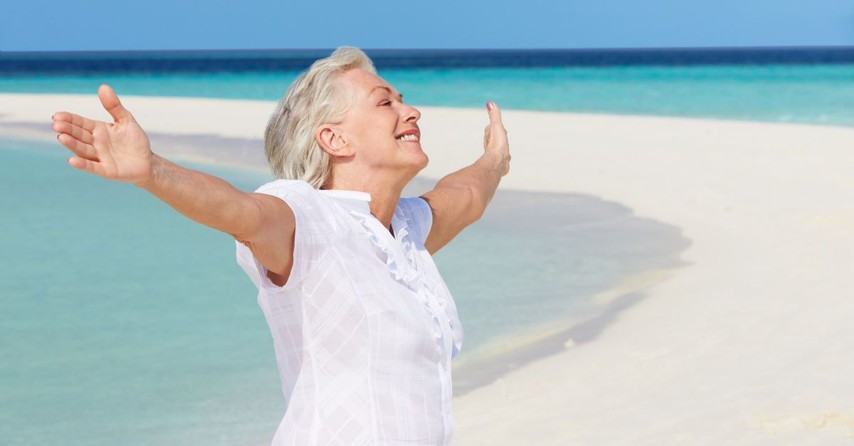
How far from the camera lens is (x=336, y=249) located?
2.13 metres

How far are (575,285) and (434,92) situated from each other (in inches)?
1343

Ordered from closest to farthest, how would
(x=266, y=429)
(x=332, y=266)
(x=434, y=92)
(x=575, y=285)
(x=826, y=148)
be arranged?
1. (x=332, y=266)
2. (x=266, y=429)
3. (x=575, y=285)
4. (x=826, y=148)
5. (x=434, y=92)

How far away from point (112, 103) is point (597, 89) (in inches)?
1540

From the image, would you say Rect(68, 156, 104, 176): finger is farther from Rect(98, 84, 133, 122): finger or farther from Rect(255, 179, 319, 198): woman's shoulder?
Rect(255, 179, 319, 198): woman's shoulder

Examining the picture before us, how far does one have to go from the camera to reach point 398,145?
7.68ft

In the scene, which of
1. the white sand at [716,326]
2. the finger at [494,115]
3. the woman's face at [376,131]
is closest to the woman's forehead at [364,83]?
the woman's face at [376,131]

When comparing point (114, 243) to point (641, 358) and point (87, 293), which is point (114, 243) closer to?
point (87, 293)

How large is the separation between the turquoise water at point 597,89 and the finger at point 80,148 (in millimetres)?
24280

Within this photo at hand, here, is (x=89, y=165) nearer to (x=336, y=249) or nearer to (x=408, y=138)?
(x=336, y=249)

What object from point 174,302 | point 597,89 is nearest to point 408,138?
point 174,302

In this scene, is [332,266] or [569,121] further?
[569,121]

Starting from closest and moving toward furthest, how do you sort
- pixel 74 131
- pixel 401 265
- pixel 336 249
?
pixel 74 131 → pixel 336 249 → pixel 401 265

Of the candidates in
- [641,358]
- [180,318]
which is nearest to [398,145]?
[641,358]

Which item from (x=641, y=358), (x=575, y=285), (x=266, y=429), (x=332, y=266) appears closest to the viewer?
(x=332, y=266)
